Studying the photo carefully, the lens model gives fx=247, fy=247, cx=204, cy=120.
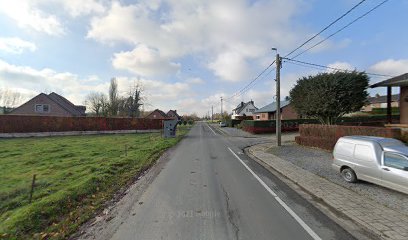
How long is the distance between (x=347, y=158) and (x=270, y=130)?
2767 centimetres

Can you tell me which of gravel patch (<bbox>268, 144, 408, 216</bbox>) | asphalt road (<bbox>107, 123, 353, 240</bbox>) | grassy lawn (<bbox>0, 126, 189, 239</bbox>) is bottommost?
grassy lawn (<bbox>0, 126, 189, 239</bbox>)

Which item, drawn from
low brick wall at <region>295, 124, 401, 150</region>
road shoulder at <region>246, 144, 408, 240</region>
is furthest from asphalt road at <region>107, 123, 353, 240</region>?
low brick wall at <region>295, 124, 401, 150</region>

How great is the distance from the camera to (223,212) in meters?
5.62

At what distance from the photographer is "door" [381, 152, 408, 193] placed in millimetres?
6520

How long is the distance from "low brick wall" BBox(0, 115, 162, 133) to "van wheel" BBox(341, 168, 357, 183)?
35756mm

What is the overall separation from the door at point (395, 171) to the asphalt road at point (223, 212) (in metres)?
2.60

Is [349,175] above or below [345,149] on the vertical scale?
below

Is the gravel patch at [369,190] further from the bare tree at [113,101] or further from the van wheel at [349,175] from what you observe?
the bare tree at [113,101]

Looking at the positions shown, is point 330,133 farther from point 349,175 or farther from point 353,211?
point 353,211

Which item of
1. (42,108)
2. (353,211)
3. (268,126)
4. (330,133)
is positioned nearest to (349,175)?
(353,211)

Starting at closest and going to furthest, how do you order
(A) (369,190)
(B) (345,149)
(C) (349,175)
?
(A) (369,190)
(C) (349,175)
(B) (345,149)

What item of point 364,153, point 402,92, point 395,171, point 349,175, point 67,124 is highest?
point 402,92

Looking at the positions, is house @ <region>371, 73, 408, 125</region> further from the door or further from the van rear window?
the door

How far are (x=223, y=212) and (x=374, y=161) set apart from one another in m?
5.07
